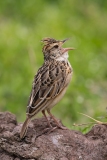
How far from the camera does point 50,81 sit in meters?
9.62

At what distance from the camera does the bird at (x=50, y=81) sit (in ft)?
30.2

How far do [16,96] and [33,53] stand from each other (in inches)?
96.1

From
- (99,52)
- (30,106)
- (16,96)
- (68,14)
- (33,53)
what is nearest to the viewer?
(30,106)

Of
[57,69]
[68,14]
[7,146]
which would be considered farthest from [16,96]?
[68,14]

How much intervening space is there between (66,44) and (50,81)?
787 cm

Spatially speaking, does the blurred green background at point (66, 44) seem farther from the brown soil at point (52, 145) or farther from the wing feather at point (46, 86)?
the brown soil at point (52, 145)

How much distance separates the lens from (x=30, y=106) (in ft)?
29.9

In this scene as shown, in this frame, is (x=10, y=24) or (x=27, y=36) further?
(x=10, y=24)

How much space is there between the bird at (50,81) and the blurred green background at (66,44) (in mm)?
2027

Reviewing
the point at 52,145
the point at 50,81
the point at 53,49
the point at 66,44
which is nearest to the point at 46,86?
the point at 50,81

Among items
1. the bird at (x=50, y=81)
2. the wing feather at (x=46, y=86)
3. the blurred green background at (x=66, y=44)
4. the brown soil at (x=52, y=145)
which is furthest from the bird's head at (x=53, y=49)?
the blurred green background at (x=66, y=44)

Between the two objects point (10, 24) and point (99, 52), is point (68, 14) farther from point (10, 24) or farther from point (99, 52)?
point (99, 52)

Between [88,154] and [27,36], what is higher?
[27,36]

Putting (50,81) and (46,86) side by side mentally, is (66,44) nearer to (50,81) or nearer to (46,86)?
(50,81)
